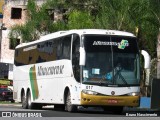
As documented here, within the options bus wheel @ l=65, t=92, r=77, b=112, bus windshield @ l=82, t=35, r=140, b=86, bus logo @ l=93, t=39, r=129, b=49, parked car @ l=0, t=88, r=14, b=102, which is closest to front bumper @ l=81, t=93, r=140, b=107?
bus windshield @ l=82, t=35, r=140, b=86

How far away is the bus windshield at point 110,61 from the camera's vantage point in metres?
24.6

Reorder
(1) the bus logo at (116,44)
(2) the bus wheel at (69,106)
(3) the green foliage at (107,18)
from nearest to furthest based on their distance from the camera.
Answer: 1. (1) the bus logo at (116,44)
2. (2) the bus wheel at (69,106)
3. (3) the green foliage at (107,18)

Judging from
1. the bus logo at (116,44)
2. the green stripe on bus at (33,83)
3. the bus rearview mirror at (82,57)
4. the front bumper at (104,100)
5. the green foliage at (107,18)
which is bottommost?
the front bumper at (104,100)

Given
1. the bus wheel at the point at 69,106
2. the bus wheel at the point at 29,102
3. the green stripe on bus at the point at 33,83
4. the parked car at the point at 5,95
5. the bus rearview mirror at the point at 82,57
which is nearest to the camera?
the bus rearview mirror at the point at 82,57

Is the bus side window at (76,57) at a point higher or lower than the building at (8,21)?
lower

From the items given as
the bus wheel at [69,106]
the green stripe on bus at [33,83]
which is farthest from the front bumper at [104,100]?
the green stripe on bus at [33,83]

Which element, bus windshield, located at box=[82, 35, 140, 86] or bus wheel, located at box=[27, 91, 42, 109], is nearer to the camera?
bus windshield, located at box=[82, 35, 140, 86]

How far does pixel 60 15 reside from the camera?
61375mm

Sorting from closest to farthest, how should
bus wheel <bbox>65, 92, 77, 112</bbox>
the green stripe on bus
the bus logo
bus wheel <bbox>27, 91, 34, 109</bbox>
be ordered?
1. the bus logo
2. bus wheel <bbox>65, 92, 77, 112</bbox>
3. the green stripe on bus
4. bus wheel <bbox>27, 91, 34, 109</bbox>

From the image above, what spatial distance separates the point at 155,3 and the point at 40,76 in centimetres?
901

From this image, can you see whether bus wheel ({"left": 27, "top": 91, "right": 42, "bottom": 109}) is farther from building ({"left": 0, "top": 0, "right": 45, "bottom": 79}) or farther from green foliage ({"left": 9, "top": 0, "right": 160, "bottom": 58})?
building ({"left": 0, "top": 0, "right": 45, "bottom": 79})

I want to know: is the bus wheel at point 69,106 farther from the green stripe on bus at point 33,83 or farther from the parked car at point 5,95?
the parked car at point 5,95

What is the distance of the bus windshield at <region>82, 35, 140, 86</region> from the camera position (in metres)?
24.6

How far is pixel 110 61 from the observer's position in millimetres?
24828
